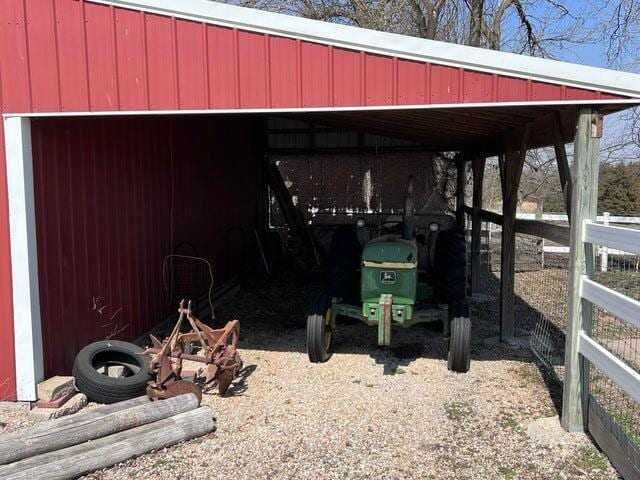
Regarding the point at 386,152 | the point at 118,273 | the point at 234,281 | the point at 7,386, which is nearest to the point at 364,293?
the point at 118,273

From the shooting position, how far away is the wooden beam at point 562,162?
4.18 metres

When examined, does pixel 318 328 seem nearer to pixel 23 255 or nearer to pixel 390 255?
pixel 390 255

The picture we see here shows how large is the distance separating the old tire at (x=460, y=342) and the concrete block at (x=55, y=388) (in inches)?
128

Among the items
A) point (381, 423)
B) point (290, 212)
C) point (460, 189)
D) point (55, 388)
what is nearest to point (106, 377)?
point (55, 388)

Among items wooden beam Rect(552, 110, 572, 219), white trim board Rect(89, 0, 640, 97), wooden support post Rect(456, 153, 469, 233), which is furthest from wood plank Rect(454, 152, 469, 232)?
white trim board Rect(89, 0, 640, 97)

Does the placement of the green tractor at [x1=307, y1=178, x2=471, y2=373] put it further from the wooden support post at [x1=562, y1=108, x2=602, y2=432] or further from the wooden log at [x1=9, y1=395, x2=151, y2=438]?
the wooden log at [x1=9, y1=395, x2=151, y2=438]

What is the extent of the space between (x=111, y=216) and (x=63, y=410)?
1930 mm

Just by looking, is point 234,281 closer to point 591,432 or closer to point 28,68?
point 28,68

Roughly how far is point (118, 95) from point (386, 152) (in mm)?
7585

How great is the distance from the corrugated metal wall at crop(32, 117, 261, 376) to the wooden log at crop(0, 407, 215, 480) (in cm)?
125

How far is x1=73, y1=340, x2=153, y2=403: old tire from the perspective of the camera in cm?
427

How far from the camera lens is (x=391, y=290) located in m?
5.09

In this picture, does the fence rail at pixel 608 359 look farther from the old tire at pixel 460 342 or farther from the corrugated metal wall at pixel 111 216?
the corrugated metal wall at pixel 111 216

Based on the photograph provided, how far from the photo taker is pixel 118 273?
17.9 ft
